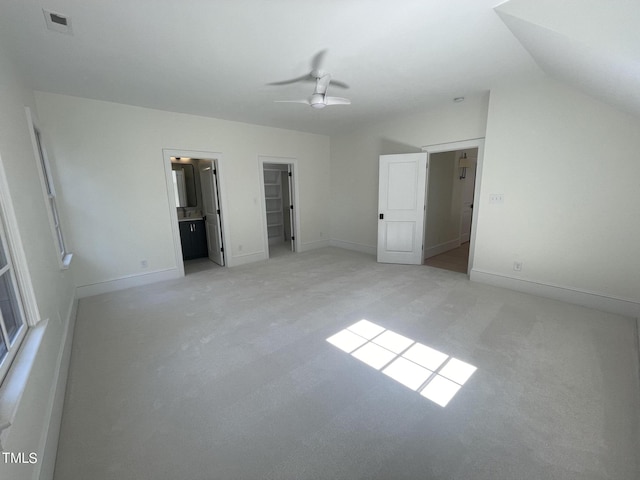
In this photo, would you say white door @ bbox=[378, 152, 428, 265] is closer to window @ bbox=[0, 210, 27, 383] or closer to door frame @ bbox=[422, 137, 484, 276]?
door frame @ bbox=[422, 137, 484, 276]

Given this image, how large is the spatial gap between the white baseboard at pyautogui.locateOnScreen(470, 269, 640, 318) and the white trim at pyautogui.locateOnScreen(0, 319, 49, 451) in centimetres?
462

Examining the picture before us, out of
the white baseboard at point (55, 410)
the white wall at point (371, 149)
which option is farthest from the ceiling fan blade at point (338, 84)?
the white baseboard at point (55, 410)

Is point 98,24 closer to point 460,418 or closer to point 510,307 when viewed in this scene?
point 460,418

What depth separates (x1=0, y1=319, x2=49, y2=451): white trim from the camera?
976 millimetres

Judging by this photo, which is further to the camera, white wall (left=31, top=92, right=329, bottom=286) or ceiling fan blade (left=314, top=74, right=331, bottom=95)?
white wall (left=31, top=92, right=329, bottom=286)

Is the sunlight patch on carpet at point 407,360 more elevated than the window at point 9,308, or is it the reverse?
the window at point 9,308

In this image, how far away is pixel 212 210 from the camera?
5012 mm

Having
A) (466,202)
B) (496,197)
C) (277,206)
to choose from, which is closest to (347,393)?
(496,197)

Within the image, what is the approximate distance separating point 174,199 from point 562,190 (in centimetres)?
546

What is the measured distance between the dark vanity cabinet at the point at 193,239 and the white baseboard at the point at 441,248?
4715 mm

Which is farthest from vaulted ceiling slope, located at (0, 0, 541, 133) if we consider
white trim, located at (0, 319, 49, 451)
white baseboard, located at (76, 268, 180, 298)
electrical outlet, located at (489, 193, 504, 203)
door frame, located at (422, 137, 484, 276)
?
white baseboard, located at (76, 268, 180, 298)

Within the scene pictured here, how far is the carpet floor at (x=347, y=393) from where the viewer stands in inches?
54.6

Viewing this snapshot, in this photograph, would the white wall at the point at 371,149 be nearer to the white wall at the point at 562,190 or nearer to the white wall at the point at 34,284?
the white wall at the point at 562,190

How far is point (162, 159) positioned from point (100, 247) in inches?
61.8
